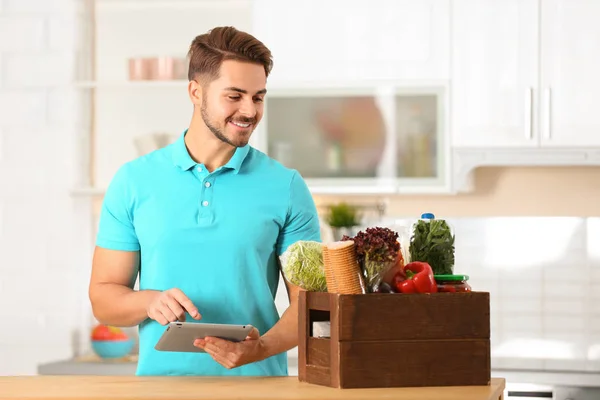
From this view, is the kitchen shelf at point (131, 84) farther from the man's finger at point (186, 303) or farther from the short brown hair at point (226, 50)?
the man's finger at point (186, 303)

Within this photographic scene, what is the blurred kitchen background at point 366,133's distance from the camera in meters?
4.11

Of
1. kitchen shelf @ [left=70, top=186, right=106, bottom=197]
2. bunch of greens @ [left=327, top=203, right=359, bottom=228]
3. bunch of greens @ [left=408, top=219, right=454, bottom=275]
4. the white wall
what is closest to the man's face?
bunch of greens @ [left=408, top=219, right=454, bottom=275]

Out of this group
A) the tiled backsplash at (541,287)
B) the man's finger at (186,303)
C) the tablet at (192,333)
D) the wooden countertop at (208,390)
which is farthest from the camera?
the tiled backsplash at (541,287)

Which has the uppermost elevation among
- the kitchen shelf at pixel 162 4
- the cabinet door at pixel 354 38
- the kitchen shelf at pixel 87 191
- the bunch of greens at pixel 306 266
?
the kitchen shelf at pixel 162 4

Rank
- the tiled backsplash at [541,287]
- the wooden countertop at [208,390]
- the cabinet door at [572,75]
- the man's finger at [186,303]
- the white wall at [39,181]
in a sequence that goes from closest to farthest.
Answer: the wooden countertop at [208,390], the man's finger at [186,303], the cabinet door at [572,75], the tiled backsplash at [541,287], the white wall at [39,181]

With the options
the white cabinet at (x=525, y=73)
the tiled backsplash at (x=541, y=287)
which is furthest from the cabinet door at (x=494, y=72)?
the tiled backsplash at (x=541, y=287)

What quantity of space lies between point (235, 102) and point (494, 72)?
2.01m

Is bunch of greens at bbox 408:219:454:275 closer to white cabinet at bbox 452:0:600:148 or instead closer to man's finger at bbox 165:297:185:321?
man's finger at bbox 165:297:185:321

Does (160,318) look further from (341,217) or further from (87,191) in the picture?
(87,191)

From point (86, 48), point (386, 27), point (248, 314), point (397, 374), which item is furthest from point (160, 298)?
point (86, 48)

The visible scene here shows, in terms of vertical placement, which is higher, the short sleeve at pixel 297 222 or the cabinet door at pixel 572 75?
the cabinet door at pixel 572 75

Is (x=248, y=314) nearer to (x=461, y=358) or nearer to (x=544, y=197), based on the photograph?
(x=461, y=358)

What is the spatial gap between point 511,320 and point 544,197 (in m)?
0.57

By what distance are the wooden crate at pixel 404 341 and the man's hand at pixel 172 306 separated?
29cm
